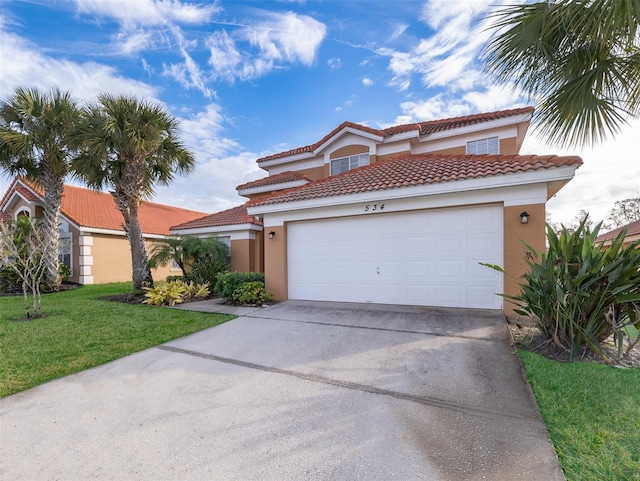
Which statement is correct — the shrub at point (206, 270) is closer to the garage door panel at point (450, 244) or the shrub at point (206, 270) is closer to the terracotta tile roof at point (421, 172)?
the terracotta tile roof at point (421, 172)

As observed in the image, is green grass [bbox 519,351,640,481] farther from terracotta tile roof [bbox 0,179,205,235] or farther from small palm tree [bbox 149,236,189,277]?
terracotta tile roof [bbox 0,179,205,235]

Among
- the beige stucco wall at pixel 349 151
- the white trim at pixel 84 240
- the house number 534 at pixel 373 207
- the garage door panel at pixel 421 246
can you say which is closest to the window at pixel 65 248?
the white trim at pixel 84 240

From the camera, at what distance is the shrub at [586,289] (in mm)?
4422

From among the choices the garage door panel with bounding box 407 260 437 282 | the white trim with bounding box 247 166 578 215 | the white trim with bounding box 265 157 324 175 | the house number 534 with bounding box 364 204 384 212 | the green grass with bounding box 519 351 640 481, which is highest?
the white trim with bounding box 265 157 324 175

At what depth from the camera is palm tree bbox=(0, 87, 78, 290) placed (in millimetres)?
13281

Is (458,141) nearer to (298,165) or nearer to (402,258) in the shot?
(402,258)

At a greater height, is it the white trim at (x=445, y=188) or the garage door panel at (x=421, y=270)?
the white trim at (x=445, y=188)

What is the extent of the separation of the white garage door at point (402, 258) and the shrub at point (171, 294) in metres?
4.33

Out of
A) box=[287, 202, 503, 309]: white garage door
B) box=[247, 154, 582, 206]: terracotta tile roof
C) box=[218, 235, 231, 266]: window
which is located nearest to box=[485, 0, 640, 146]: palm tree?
box=[247, 154, 582, 206]: terracotta tile roof

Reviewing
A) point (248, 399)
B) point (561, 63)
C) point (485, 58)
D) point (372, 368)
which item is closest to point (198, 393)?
point (248, 399)

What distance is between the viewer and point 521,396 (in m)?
3.56

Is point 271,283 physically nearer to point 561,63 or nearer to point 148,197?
point 148,197

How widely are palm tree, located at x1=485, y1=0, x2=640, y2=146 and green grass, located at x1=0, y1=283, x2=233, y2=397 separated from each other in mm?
9191

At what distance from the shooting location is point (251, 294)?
9.81m
